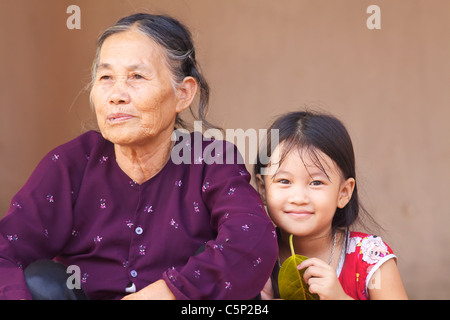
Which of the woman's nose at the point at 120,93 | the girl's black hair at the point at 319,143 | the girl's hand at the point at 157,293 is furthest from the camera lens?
the girl's black hair at the point at 319,143

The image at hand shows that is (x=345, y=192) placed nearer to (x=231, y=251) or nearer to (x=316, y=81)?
(x=231, y=251)

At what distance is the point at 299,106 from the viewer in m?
4.63

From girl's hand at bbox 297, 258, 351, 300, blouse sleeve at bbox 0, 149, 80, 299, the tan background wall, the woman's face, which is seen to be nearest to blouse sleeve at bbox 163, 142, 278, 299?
girl's hand at bbox 297, 258, 351, 300

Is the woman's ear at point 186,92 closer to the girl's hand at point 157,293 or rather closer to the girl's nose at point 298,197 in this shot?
the girl's nose at point 298,197

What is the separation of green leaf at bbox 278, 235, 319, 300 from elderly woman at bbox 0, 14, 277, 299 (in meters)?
0.24

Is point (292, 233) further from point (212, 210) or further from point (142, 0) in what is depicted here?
point (142, 0)

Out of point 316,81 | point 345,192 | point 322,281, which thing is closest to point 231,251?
point 322,281

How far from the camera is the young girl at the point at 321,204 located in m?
2.70

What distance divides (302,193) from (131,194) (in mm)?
709

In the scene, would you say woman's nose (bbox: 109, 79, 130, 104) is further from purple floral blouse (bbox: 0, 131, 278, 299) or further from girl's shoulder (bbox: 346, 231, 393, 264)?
girl's shoulder (bbox: 346, 231, 393, 264)

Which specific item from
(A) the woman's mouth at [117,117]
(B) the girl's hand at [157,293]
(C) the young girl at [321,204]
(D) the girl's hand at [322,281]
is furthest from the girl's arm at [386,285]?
(A) the woman's mouth at [117,117]

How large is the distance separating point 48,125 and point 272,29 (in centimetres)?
178

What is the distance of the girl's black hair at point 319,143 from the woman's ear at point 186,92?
0.43m

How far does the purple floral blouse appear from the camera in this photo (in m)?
2.36
